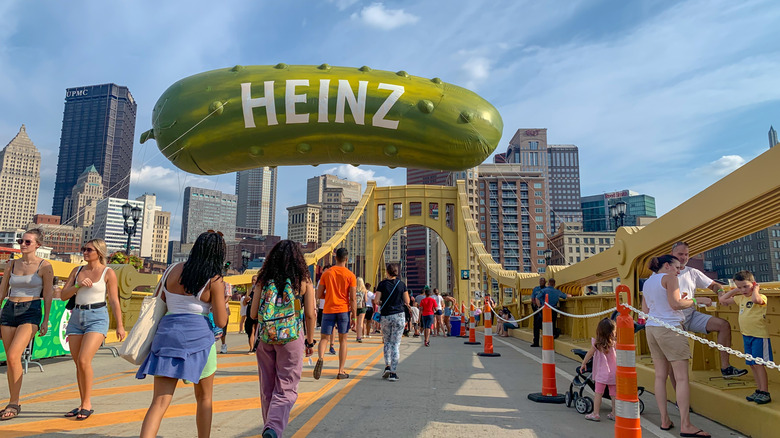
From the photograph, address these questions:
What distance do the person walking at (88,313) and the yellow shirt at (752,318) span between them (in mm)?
5611

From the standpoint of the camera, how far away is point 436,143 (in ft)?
25.3

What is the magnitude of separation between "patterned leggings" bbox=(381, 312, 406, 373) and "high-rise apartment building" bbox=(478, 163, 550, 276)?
114m

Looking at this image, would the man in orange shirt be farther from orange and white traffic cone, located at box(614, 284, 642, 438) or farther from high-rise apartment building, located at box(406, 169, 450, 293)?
high-rise apartment building, located at box(406, 169, 450, 293)

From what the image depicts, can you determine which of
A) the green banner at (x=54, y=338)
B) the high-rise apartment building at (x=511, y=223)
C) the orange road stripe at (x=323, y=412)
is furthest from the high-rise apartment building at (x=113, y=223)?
the high-rise apartment building at (x=511, y=223)

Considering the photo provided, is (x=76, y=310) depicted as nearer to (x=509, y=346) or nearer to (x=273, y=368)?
(x=273, y=368)

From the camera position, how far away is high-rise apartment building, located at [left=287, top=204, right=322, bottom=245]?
15488 cm

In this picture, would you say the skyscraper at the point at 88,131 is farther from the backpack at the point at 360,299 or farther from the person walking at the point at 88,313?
the person walking at the point at 88,313

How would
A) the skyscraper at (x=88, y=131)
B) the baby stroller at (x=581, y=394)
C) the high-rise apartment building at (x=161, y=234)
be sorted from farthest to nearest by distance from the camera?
1. the high-rise apartment building at (x=161, y=234)
2. the skyscraper at (x=88, y=131)
3. the baby stroller at (x=581, y=394)

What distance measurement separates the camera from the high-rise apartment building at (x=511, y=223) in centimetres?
12156

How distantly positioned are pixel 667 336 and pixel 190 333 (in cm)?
389

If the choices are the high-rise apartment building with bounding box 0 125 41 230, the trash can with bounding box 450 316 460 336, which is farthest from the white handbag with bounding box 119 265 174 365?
the high-rise apartment building with bounding box 0 125 41 230

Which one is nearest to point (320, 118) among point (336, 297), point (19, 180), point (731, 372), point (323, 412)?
point (336, 297)

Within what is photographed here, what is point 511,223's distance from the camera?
414 feet

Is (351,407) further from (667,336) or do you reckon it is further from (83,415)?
(667,336)
